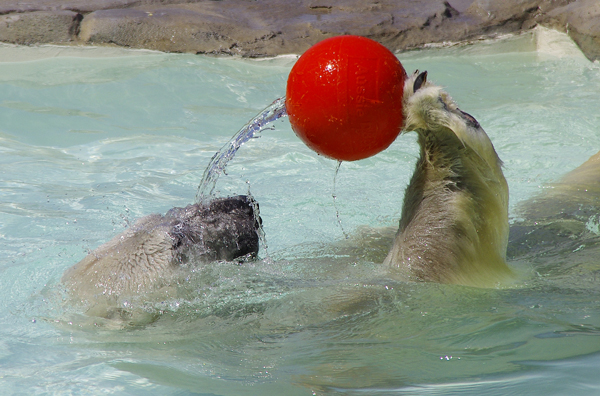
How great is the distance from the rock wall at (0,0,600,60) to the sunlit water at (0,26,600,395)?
209 mm

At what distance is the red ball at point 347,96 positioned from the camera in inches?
84.0

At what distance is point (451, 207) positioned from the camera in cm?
237

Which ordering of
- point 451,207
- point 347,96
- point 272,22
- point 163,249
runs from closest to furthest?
1. point 347,96
2. point 451,207
3. point 163,249
4. point 272,22

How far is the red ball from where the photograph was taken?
2.13m

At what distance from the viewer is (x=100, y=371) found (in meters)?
2.15

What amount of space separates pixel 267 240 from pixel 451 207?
149 centimetres

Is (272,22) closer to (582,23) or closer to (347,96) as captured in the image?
(582,23)

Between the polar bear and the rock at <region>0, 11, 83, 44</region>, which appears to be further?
the rock at <region>0, 11, 83, 44</region>

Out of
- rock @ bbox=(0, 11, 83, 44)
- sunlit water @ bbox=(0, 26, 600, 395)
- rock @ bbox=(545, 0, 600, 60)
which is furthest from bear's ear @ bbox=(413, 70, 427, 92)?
rock @ bbox=(0, 11, 83, 44)

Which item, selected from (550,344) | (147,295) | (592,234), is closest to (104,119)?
(147,295)

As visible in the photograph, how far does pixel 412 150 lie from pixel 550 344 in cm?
303

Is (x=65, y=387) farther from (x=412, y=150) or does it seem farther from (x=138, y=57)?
(x=138, y=57)

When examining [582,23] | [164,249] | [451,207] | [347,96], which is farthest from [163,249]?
[582,23]

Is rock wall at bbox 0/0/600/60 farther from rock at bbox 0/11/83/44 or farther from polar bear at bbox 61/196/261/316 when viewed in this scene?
polar bear at bbox 61/196/261/316
